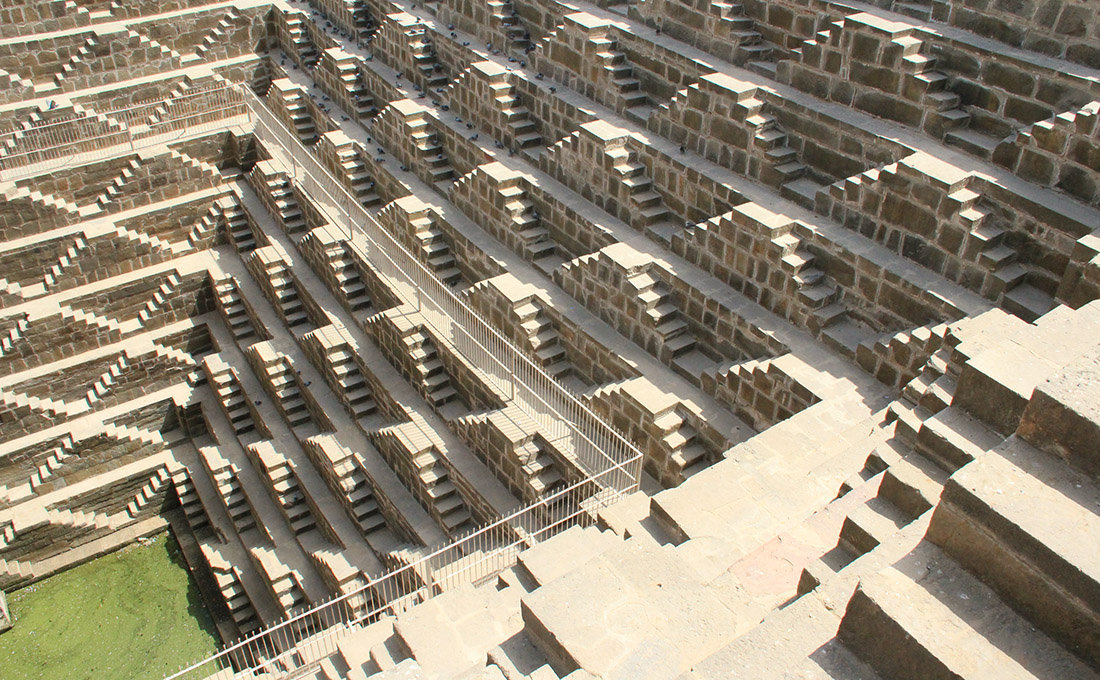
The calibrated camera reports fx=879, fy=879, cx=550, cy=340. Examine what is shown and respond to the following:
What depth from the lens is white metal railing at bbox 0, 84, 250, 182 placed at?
17.5 m

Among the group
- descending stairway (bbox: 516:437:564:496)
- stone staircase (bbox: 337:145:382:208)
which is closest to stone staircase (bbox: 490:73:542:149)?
stone staircase (bbox: 337:145:382:208)

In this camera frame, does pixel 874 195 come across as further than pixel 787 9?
No

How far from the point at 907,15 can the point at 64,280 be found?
15.5m

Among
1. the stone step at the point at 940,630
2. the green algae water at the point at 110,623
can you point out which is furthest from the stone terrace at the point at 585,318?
the green algae water at the point at 110,623

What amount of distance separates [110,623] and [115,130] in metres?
10.2

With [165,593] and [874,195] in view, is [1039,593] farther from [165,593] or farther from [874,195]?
[165,593]

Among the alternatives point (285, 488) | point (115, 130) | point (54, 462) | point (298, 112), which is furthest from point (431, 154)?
point (54, 462)

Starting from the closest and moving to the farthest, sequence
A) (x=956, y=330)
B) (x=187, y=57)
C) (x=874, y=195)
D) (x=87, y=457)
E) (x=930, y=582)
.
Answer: (x=930, y=582) < (x=956, y=330) < (x=874, y=195) < (x=87, y=457) < (x=187, y=57)

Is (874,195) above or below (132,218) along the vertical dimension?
above

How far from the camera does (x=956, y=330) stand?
30.0 feet

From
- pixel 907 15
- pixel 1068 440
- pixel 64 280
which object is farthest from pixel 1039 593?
pixel 64 280

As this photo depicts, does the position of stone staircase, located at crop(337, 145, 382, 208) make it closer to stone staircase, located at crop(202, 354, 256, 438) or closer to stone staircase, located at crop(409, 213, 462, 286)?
stone staircase, located at crop(409, 213, 462, 286)

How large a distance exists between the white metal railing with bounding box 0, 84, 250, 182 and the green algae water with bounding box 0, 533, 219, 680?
7.89 metres

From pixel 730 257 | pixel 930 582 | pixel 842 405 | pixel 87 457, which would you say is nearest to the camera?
pixel 930 582
